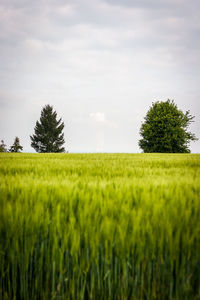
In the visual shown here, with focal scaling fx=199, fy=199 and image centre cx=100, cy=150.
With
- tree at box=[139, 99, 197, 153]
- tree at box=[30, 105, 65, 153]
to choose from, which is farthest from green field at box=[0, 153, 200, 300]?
tree at box=[30, 105, 65, 153]

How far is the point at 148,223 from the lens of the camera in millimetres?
1030

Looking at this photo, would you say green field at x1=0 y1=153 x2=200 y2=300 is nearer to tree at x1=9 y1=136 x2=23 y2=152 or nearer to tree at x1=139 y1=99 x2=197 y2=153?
tree at x1=139 y1=99 x2=197 y2=153

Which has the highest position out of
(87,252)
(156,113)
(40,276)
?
(156,113)

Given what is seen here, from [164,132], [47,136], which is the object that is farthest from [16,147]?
[164,132]

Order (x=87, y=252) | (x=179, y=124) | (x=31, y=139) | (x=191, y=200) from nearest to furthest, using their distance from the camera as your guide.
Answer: (x=87, y=252), (x=191, y=200), (x=179, y=124), (x=31, y=139)

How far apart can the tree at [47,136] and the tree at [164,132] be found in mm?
21255

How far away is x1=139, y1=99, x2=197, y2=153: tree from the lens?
27.0 meters

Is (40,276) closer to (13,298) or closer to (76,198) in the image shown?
(13,298)

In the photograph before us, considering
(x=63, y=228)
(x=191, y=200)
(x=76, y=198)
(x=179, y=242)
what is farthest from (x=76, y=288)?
(x=191, y=200)

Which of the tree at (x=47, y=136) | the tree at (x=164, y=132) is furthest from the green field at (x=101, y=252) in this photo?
the tree at (x=47, y=136)

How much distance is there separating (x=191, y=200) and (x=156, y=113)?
29.1m

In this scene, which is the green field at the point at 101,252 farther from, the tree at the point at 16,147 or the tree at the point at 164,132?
the tree at the point at 16,147

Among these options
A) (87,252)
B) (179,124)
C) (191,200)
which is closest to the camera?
(87,252)

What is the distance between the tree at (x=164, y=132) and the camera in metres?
27.0
